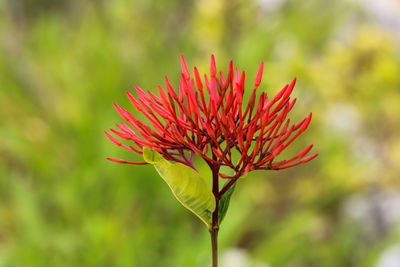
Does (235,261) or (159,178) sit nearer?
(235,261)

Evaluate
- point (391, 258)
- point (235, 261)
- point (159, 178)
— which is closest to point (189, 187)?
point (235, 261)

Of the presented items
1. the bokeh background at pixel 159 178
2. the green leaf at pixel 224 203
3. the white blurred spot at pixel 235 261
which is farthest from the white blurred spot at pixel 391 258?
the green leaf at pixel 224 203

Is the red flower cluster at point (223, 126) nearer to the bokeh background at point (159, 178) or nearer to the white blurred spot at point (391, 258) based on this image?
the bokeh background at point (159, 178)

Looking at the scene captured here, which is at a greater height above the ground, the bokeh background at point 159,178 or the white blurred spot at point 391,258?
the bokeh background at point 159,178

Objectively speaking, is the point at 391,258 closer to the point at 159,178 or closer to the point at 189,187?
the point at 159,178

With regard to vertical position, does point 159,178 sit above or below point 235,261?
above

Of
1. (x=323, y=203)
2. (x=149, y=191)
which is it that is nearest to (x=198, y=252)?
(x=149, y=191)
